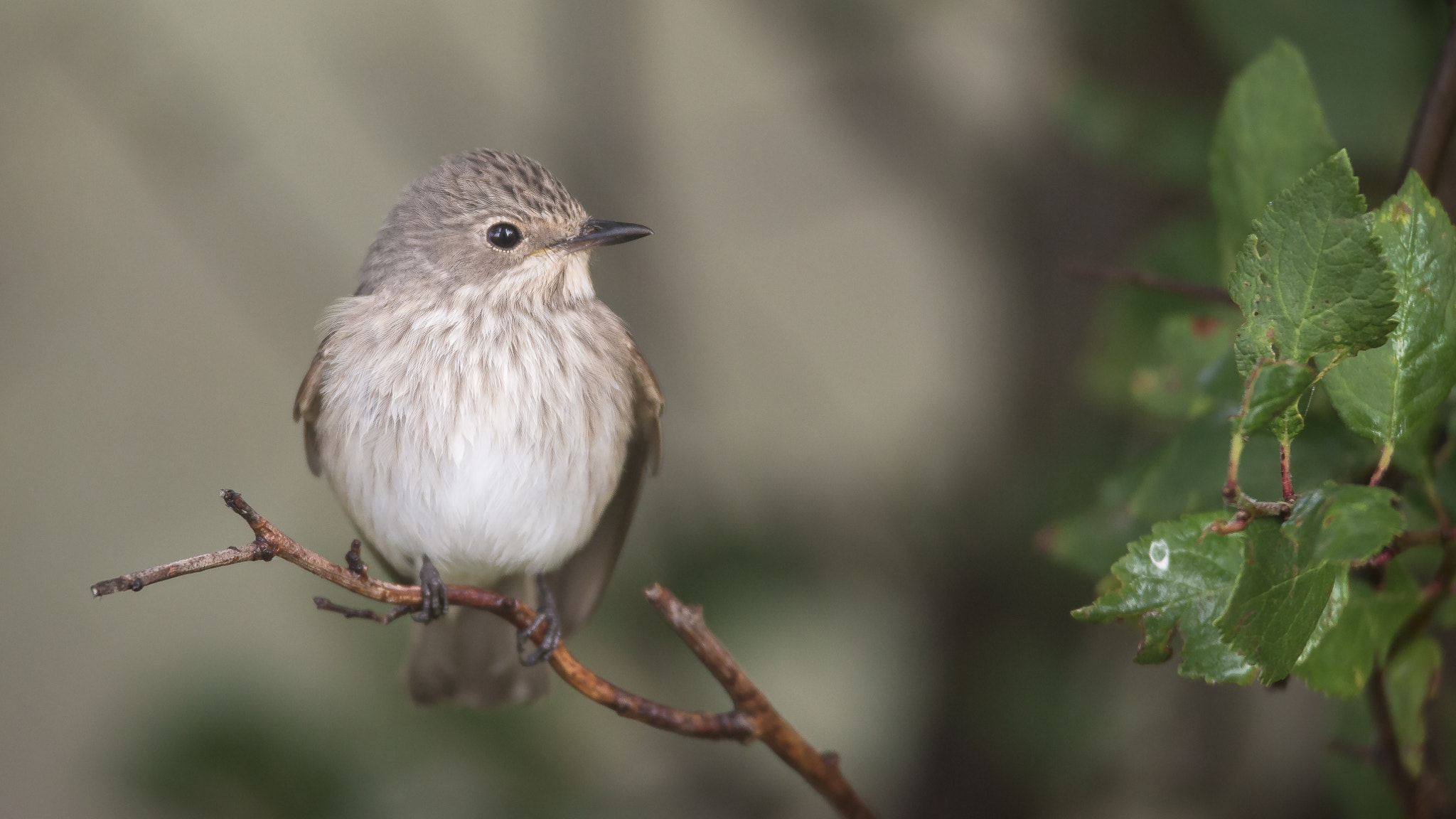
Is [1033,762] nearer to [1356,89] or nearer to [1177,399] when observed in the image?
[1177,399]

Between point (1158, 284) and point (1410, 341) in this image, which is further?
point (1158, 284)

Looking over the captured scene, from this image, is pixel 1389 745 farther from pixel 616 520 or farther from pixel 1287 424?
pixel 616 520

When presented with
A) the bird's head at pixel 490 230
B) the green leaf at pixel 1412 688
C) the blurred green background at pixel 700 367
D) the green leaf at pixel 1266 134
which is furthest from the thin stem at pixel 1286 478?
the bird's head at pixel 490 230

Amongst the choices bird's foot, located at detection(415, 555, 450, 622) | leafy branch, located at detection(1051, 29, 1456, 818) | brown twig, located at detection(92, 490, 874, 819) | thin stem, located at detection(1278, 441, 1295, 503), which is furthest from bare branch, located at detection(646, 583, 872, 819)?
thin stem, located at detection(1278, 441, 1295, 503)

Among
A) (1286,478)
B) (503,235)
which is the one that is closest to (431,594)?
(503,235)

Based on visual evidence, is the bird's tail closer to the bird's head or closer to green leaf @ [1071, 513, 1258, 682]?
Answer: the bird's head

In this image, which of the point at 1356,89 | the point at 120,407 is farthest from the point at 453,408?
the point at 120,407
